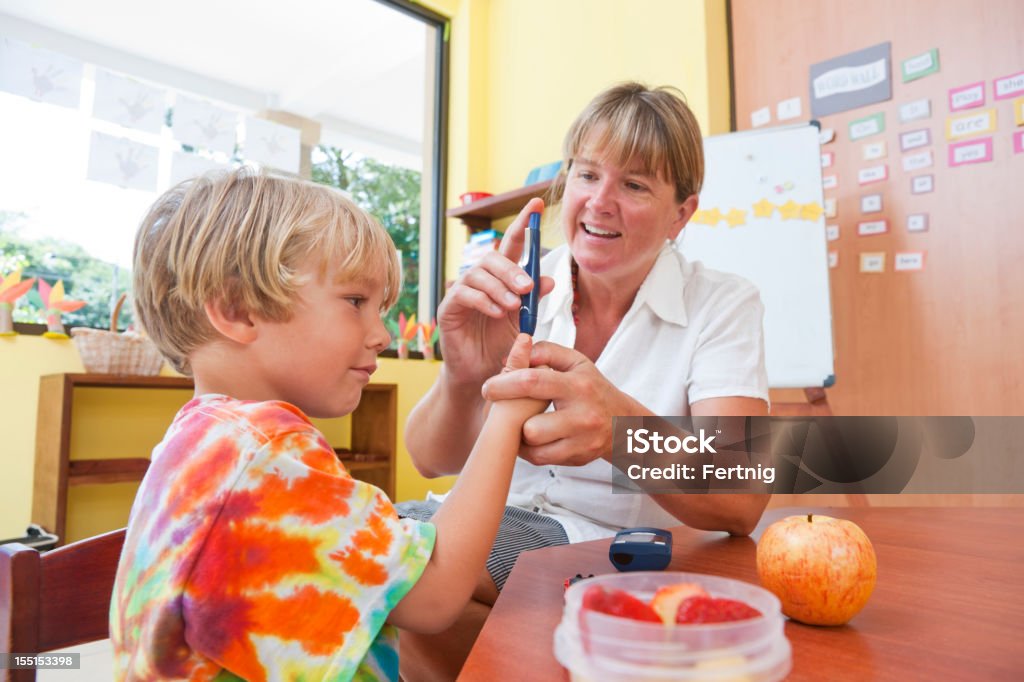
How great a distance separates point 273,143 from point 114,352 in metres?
1.30

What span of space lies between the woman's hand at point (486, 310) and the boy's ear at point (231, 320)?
285mm

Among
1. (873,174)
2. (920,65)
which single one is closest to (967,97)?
(920,65)

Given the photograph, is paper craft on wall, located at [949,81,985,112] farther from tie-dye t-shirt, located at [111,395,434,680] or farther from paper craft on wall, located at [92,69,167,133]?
paper craft on wall, located at [92,69,167,133]

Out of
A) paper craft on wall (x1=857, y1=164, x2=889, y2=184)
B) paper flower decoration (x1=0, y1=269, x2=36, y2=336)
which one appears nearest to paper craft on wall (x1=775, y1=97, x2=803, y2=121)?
paper craft on wall (x1=857, y1=164, x2=889, y2=184)

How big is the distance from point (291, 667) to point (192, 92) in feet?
9.83

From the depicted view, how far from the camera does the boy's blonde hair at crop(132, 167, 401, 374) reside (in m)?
0.71

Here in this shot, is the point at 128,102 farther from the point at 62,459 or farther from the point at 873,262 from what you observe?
the point at 873,262

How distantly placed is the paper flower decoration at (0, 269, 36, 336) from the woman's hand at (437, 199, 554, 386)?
2009mm

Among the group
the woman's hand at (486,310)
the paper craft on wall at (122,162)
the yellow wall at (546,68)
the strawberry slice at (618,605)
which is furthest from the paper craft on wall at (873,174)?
the paper craft on wall at (122,162)

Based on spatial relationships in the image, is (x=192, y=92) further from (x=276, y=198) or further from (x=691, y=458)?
(x=691, y=458)

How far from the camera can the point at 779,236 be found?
2232 millimetres

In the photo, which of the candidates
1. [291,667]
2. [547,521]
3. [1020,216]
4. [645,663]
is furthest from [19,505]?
[1020,216]

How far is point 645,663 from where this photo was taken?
312 millimetres

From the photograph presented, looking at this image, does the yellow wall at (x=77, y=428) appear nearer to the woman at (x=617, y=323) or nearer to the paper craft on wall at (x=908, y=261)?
the woman at (x=617, y=323)
